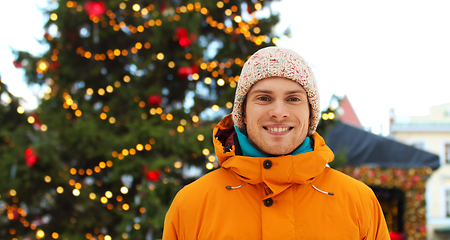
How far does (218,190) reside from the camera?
117 centimetres

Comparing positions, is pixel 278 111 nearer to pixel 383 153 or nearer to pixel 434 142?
pixel 383 153

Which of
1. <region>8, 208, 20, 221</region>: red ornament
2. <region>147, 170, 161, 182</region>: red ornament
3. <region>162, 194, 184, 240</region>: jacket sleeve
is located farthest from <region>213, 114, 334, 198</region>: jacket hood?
<region>8, 208, 20, 221</region>: red ornament

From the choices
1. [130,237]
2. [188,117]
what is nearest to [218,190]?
[130,237]

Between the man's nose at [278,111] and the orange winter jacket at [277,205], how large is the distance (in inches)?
6.4

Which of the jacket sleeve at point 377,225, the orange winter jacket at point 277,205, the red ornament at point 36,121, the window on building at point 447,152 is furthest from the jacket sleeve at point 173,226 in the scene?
the window on building at point 447,152

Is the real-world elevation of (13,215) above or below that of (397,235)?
above

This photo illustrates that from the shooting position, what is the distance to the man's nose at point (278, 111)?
1136 mm

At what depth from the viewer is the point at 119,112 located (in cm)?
427

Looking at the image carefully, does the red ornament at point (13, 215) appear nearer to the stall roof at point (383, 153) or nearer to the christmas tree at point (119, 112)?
the christmas tree at point (119, 112)

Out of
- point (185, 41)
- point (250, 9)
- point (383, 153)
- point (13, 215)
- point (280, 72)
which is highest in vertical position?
point (250, 9)

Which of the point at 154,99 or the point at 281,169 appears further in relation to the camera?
the point at 154,99

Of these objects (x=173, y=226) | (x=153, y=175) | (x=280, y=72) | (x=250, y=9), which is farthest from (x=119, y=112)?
(x=280, y=72)

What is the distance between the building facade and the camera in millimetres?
11539

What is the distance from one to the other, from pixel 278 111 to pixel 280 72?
0.16 meters
